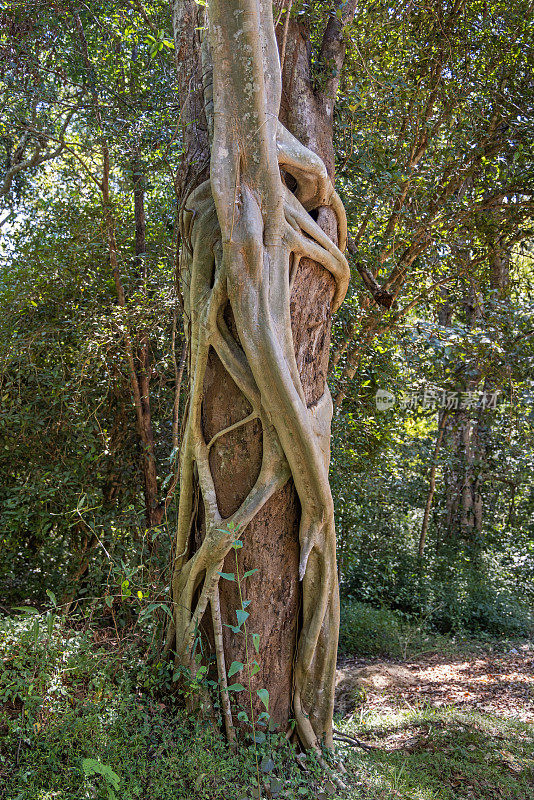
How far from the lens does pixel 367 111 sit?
4.36m

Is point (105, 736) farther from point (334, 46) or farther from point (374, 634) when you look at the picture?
point (374, 634)

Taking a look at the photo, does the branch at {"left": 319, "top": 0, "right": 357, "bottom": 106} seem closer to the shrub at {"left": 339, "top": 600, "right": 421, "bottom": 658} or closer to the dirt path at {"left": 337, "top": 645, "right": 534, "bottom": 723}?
Answer: the dirt path at {"left": 337, "top": 645, "right": 534, "bottom": 723}

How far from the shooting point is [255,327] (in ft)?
8.78

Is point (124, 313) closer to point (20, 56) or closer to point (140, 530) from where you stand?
point (140, 530)

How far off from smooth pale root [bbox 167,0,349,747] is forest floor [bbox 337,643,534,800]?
1.41 ft

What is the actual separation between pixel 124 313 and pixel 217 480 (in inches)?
94.1

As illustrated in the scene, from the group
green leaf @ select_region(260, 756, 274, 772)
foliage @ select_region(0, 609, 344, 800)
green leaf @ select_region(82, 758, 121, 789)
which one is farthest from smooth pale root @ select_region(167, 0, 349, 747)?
green leaf @ select_region(82, 758, 121, 789)

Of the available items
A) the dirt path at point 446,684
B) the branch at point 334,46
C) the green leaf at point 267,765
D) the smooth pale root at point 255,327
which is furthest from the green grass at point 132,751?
the branch at point 334,46

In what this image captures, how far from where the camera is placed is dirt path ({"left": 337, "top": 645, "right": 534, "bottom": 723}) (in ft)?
14.1

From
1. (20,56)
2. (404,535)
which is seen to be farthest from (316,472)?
(404,535)

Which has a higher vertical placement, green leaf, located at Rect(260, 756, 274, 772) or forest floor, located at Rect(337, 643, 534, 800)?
green leaf, located at Rect(260, 756, 274, 772)

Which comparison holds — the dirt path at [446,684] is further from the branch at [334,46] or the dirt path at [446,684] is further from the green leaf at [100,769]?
the branch at [334,46]

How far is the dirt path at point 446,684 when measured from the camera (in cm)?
429

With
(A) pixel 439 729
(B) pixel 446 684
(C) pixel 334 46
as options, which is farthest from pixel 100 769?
(C) pixel 334 46
